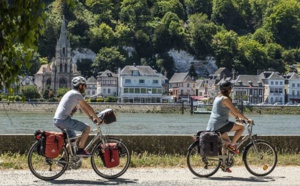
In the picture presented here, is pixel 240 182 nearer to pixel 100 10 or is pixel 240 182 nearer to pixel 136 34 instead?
pixel 136 34

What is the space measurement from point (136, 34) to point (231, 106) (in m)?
140

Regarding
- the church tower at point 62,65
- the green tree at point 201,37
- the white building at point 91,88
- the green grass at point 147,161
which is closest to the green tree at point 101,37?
the church tower at point 62,65

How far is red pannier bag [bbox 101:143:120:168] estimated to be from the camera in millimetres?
9453

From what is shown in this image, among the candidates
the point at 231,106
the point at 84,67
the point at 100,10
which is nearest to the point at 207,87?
the point at 84,67

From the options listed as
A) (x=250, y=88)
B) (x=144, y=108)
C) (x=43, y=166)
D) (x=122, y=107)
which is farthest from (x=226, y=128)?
(x=250, y=88)

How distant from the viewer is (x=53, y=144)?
30.2 ft

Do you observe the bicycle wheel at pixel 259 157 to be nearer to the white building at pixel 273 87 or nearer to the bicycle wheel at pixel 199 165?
the bicycle wheel at pixel 199 165

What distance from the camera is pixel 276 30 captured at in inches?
6752

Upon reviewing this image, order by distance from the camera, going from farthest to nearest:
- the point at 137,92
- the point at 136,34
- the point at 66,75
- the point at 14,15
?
the point at 136,34 → the point at 66,75 → the point at 137,92 → the point at 14,15

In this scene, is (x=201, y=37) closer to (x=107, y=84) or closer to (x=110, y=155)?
(x=107, y=84)

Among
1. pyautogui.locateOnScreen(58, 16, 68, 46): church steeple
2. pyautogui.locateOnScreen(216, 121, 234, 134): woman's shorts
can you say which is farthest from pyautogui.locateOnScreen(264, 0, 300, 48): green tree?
pyautogui.locateOnScreen(216, 121, 234, 134): woman's shorts

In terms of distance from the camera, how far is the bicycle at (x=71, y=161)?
9.28m

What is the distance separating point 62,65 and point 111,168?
121089 millimetres

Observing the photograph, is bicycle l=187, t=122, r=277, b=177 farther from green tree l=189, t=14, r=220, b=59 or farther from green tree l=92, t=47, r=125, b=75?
green tree l=189, t=14, r=220, b=59
